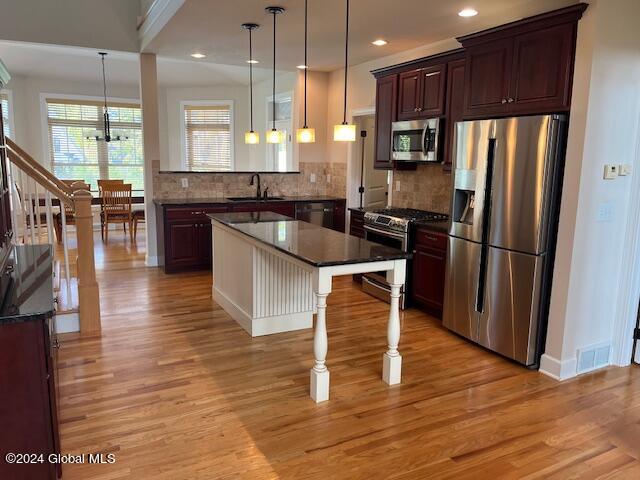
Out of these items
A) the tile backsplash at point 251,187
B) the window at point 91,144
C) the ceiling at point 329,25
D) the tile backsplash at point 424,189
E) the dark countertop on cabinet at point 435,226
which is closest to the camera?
the ceiling at point 329,25

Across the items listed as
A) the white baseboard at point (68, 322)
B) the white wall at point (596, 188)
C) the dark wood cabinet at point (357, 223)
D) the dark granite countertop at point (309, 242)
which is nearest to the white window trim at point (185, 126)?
the dark wood cabinet at point (357, 223)

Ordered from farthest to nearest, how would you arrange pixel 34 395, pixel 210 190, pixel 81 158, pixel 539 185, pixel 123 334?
pixel 81 158 < pixel 210 190 < pixel 123 334 < pixel 539 185 < pixel 34 395

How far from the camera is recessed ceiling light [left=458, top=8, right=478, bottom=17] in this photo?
3.90 m

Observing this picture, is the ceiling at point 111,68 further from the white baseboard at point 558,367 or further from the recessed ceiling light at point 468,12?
the white baseboard at point 558,367

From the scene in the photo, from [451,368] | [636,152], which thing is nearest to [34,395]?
[451,368]

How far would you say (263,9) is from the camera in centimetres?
395

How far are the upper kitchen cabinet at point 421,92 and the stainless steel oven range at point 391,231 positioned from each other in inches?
38.6

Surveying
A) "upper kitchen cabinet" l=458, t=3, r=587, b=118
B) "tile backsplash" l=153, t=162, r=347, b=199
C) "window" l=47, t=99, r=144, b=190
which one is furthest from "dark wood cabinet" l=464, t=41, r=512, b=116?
"window" l=47, t=99, r=144, b=190

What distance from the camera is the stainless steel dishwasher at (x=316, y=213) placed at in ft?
21.2

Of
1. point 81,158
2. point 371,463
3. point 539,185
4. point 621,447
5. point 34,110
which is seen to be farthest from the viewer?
point 81,158

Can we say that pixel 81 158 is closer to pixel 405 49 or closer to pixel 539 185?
pixel 405 49

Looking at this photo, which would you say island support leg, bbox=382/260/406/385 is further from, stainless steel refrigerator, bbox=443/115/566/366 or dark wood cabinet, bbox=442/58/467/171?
dark wood cabinet, bbox=442/58/467/171

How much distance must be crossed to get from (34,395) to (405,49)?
4814 millimetres

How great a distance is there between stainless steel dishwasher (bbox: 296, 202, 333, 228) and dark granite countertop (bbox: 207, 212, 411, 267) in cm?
194
